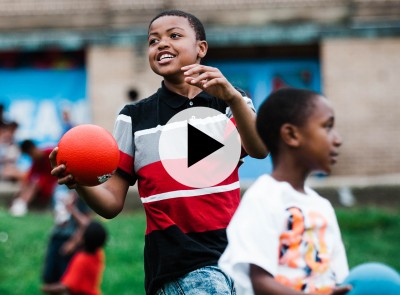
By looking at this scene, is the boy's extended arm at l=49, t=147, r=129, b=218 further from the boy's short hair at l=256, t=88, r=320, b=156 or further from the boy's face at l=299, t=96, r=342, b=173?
the boy's face at l=299, t=96, r=342, b=173

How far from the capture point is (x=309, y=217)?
3.40 meters

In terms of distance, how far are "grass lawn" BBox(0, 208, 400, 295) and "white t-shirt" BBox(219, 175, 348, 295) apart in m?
7.09

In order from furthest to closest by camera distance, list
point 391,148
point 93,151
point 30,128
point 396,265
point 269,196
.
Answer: point 30,128 → point 391,148 → point 396,265 → point 93,151 → point 269,196

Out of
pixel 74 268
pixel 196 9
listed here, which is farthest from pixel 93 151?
pixel 196 9

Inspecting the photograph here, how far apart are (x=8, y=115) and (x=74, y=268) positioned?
9850 mm

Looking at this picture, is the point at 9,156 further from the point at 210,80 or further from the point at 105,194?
the point at 210,80

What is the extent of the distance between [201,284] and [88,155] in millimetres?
800

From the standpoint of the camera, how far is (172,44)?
445 cm

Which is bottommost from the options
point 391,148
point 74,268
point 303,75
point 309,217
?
point 391,148

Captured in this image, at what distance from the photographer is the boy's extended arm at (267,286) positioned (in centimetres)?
321

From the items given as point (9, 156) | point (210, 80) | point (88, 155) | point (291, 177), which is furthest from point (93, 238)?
point (9, 156)

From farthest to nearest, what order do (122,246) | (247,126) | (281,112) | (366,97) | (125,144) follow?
(366,97) < (122,246) < (125,144) < (247,126) < (281,112)

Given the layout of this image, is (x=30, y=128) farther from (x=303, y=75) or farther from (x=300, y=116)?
(x=300, y=116)
